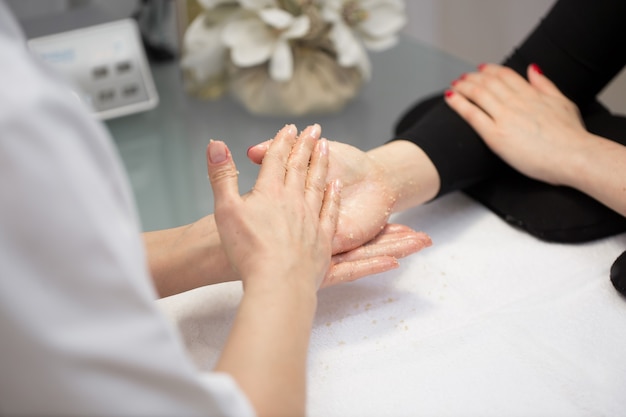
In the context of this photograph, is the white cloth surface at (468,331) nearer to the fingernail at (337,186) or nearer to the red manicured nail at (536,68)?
the fingernail at (337,186)

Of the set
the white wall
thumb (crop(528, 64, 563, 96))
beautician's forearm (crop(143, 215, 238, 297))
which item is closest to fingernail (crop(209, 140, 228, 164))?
beautician's forearm (crop(143, 215, 238, 297))

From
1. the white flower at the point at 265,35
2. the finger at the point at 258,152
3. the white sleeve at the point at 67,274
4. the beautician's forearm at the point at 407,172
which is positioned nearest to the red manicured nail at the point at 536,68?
the beautician's forearm at the point at 407,172

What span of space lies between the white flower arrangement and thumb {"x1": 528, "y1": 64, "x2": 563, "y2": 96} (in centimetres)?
29

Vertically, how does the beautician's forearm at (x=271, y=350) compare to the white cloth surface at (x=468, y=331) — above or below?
above

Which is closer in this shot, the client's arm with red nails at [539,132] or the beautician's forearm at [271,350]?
the beautician's forearm at [271,350]

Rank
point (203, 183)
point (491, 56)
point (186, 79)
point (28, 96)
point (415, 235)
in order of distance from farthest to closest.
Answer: point (491, 56) → point (186, 79) → point (203, 183) → point (415, 235) → point (28, 96)

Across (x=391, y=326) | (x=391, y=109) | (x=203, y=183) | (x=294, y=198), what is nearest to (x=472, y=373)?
(x=391, y=326)

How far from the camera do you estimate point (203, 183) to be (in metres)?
1.11

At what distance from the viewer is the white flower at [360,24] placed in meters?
1.13

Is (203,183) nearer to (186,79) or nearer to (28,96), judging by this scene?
(186,79)

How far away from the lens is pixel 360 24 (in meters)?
1.20

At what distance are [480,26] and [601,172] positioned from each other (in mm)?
973

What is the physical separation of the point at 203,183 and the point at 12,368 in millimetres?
751

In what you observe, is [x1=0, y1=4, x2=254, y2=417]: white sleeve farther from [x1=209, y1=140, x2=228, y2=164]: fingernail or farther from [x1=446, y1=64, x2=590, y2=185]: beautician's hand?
[x1=446, y1=64, x2=590, y2=185]: beautician's hand
